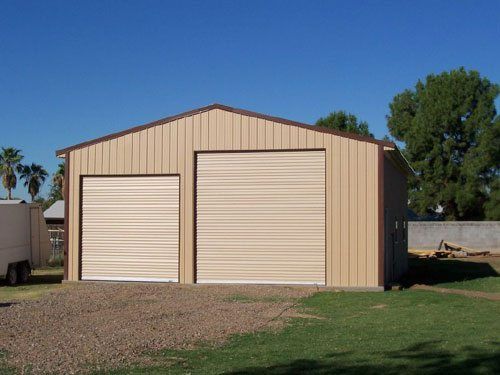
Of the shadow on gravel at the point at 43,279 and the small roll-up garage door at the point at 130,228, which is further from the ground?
the small roll-up garage door at the point at 130,228

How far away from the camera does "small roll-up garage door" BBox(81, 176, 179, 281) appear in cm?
2086

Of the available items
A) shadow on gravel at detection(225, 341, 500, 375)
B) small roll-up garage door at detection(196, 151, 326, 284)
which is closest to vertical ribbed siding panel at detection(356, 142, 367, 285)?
small roll-up garage door at detection(196, 151, 326, 284)

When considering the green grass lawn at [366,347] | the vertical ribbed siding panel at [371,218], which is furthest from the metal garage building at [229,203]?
the green grass lawn at [366,347]

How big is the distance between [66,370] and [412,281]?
Result: 16.5 metres

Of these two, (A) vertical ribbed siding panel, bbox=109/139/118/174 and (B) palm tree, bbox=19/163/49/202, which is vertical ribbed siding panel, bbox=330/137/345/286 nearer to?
(A) vertical ribbed siding panel, bbox=109/139/118/174

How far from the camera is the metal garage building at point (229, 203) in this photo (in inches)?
767

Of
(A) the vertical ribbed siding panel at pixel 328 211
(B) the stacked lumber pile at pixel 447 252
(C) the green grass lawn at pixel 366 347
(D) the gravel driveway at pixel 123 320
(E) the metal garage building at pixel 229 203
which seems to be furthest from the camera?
(B) the stacked lumber pile at pixel 447 252

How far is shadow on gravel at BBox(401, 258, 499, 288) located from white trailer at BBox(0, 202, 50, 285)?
1240 centimetres

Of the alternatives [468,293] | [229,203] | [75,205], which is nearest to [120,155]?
[75,205]

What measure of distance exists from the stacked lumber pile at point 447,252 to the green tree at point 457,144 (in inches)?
370

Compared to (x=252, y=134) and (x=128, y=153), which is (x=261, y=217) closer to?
(x=252, y=134)

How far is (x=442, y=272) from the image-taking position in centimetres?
2711

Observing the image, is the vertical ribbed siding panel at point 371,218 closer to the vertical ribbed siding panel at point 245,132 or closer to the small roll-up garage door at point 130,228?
the vertical ribbed siding panel at point 245,132

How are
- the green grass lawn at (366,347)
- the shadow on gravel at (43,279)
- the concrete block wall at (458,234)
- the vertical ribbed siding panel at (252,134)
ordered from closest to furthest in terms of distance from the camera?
the green grass lawn at (366,347), the vertical ribbed siding panel at (252,134), the shadow on gravel at (43,279), the concrete block wall at (458,234)
